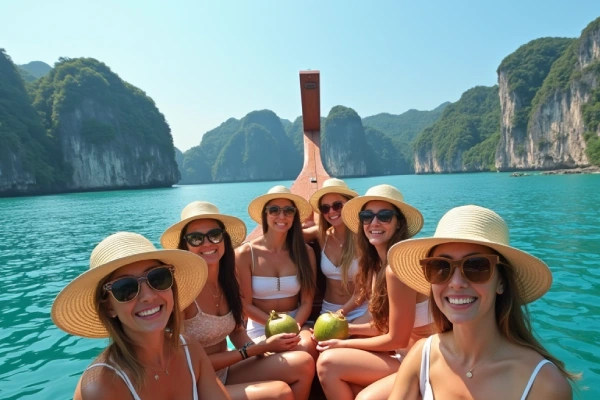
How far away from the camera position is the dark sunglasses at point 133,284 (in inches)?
59.6

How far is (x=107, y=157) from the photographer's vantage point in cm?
6531

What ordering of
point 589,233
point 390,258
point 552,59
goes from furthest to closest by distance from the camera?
1. point 552,59
2. point 589,233
3. point 390,258

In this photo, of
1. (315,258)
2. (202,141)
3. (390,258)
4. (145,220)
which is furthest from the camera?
(202,141)

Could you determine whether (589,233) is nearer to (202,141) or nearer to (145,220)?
(145,220)

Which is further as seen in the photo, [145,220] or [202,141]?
[202,141]

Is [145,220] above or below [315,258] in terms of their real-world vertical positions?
below

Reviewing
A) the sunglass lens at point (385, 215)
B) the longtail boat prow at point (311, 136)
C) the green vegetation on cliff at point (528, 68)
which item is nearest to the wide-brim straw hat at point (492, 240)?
the sunglass lens at point (385, 215)

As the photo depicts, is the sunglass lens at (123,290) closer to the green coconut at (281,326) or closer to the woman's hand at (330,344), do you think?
the green coconut at (281,326)

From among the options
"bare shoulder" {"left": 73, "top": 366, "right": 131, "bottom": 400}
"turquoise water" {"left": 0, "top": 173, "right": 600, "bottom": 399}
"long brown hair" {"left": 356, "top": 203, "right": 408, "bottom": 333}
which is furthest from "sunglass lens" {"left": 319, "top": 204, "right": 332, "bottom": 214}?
"turquoise water" {"left": 0, "top": 173, "right": 600, "bottom": 399}

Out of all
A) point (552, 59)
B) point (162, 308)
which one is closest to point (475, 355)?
point (162, 308)

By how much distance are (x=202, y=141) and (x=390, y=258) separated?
16750 cm

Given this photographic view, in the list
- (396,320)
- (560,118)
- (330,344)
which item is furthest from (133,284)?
(560,118)

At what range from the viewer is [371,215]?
8.20ft

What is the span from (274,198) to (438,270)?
1.82 metres
